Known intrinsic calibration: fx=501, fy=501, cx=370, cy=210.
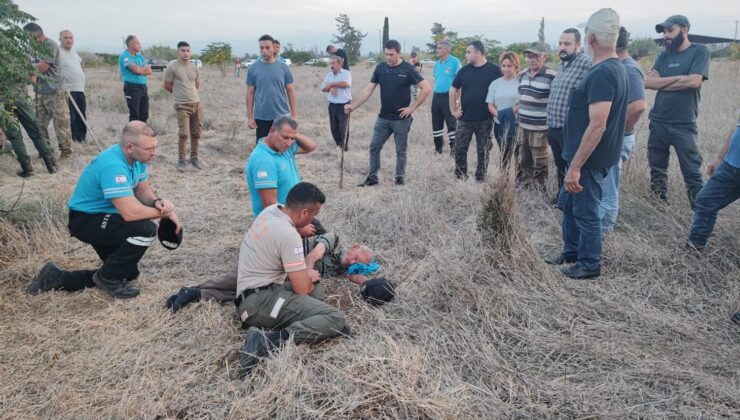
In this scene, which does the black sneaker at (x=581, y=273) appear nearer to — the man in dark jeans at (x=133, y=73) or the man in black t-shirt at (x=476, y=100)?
the man in black t-shirt at (x=476, y=100)

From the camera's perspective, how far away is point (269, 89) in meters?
6.14

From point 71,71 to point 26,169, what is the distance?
6.26 ft

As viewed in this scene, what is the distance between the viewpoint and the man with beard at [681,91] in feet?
15.3

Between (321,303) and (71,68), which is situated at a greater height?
(71,68)

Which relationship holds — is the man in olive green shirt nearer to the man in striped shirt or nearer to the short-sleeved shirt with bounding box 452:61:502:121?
the short-sleeved shirt with bounding box 452:61:502:121

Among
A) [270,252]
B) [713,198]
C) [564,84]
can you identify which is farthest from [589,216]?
[270,252]

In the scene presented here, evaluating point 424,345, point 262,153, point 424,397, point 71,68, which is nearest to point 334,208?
point 262,153

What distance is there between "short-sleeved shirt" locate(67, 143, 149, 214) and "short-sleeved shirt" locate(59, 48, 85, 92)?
492cm

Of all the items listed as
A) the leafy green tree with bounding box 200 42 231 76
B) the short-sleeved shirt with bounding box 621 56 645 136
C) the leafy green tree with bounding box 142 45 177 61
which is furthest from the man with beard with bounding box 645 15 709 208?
the leafy green tree with bounding box 142 45 177 61

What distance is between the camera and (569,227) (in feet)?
12.9

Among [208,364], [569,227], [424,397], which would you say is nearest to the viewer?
[424,397]

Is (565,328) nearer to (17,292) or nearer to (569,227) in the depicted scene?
(569,227)

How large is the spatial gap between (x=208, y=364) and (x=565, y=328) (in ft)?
6.85

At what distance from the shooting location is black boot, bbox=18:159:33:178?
253 inches
